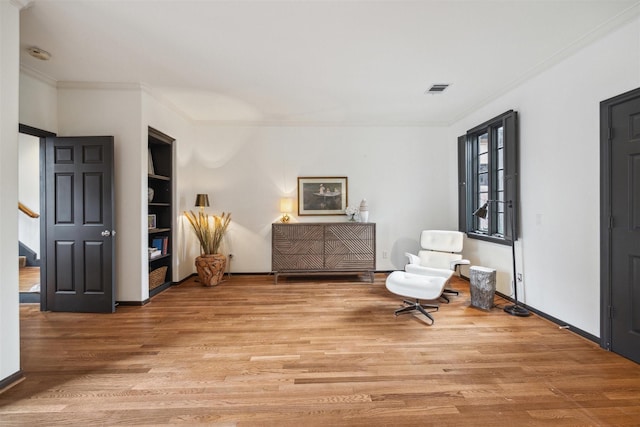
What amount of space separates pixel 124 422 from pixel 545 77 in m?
4.68

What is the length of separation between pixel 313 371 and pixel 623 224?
8.89 feet

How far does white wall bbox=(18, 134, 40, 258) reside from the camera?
17.4 ft

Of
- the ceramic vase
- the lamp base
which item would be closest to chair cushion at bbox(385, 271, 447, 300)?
the lamp base

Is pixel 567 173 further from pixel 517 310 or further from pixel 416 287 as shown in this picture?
pixel 416 287

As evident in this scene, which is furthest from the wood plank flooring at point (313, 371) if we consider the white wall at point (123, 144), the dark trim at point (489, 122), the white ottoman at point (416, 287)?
the dark trim at point (489, 122)

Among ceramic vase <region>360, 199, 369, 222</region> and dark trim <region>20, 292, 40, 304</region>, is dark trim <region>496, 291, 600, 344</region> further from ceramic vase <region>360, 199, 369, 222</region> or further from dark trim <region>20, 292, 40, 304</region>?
dark trim <region>20, 292, 40, 304</region>

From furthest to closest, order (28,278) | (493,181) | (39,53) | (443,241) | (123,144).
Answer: (28,278) → (443,241) → (493,181) → (123,144) → (39,53)

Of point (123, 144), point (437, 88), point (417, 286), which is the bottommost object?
point (417, 286)

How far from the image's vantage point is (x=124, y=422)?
1708mm

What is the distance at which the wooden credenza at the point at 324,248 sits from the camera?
480cm

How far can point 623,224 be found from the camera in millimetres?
2355

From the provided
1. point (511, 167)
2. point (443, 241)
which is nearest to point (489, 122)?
point (511, 167)

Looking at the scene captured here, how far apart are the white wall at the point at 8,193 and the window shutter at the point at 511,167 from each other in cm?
472

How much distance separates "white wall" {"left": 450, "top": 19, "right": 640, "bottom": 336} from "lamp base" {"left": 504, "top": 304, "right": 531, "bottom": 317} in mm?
146
